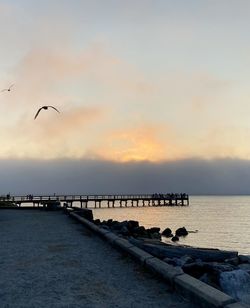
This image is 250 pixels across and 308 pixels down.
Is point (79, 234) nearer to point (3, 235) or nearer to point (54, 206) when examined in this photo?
point (3, 235)

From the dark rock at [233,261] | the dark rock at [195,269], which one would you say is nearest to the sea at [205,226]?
the dark rock at [233,261]

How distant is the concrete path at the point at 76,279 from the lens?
623 cm

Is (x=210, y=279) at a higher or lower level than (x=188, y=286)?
lower

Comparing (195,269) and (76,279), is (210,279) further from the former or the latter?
(76,279)

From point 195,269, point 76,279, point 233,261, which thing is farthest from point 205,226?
point 76,279

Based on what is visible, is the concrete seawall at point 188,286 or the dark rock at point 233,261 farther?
the dark rock at point 233,261

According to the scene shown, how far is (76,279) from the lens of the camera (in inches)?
304

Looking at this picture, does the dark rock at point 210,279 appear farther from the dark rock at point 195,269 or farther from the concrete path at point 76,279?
the concrete path at point 76,279

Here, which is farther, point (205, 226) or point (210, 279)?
point (205, 226)

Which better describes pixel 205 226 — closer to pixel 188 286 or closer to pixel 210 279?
pixel 210 279

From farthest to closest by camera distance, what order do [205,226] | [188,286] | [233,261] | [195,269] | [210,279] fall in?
1. [205,226]
2. [233,261]
3. [195,269]
4. [210,279]
5. [188,286]

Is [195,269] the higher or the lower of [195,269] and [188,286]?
the lower

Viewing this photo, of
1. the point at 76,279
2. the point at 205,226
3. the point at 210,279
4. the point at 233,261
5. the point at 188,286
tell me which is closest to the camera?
the point at 188,286

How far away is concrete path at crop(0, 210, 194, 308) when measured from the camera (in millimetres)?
6230
